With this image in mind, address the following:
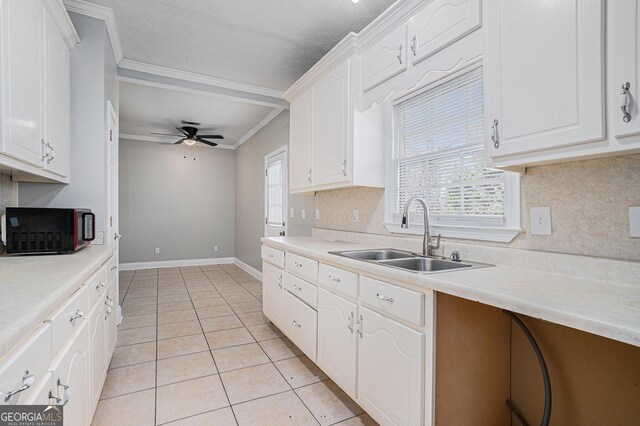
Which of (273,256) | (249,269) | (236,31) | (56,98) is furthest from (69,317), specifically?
(249,269)

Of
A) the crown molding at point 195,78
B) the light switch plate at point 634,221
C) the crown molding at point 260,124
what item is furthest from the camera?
the crown molding at point 260,124

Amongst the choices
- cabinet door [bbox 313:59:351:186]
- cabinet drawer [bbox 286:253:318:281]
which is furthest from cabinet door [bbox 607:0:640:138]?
cabinet drawer [bbox 286:253:318:281]

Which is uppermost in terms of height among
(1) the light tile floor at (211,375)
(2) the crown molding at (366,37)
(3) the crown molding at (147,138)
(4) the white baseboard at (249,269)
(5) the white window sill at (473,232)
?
(3) the crown molding at (147,138)

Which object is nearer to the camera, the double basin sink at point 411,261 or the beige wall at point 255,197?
the double basin sink at point 411,261

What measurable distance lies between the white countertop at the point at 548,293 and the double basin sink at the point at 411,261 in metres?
0.14

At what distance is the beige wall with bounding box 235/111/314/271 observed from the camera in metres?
4.04

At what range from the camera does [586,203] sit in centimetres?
136

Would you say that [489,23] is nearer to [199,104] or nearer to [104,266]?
[104,266]

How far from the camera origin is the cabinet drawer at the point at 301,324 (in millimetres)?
2205

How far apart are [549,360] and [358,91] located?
2.00 meters

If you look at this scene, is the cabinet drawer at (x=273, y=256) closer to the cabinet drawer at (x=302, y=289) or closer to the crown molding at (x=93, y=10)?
the cabinet drawer at (x=302, y=289)

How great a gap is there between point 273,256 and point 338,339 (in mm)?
1201

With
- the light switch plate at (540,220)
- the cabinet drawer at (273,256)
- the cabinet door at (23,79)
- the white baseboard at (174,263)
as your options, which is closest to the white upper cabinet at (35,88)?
the cabinet door at (23,79)

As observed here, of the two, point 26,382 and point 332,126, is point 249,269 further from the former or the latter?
point 26,382
